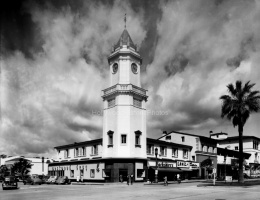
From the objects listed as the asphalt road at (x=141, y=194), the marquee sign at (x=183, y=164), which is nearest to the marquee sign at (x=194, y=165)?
the marquee sign at (x=183, y=164)

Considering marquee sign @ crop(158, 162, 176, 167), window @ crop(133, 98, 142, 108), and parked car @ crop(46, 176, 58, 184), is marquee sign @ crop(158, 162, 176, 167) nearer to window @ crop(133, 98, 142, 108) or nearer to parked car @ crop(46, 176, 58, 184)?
window @ crop(133, 98, 142, 108)

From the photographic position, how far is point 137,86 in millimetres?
53719

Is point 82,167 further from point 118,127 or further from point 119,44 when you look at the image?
point 119,44

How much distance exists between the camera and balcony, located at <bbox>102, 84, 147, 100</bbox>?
169ft

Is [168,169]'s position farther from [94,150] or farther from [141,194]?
[141,194]

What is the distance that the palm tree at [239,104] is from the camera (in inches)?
1677

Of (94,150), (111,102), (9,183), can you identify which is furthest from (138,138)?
(9,183)

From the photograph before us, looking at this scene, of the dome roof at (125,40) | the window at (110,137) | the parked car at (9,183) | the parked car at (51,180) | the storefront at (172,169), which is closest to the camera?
the parked car at (9,183)

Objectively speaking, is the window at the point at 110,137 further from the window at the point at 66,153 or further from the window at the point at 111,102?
the window at the point at 66,153

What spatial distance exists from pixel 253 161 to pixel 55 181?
204 feet

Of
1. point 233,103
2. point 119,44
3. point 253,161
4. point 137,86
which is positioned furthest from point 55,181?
point 253,161

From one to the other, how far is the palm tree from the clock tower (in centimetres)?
1460

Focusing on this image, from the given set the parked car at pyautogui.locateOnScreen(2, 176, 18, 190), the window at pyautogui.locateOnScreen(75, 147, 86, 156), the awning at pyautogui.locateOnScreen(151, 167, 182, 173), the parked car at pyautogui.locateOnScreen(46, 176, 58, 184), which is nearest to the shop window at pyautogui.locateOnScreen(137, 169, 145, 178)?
the awning at pyautogui.locateOnScreen(151, 167, 182, 173)

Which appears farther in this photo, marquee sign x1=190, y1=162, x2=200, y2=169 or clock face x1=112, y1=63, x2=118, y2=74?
marquee sign x1=190, y1=162, x2=200, y2=169
